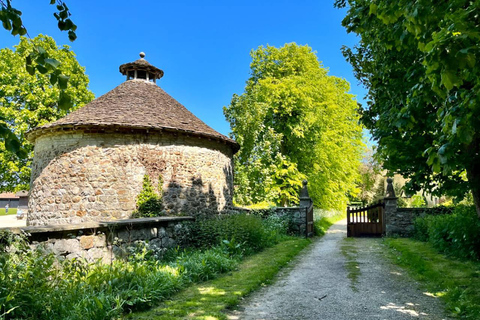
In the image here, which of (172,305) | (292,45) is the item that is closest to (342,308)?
(172,305)

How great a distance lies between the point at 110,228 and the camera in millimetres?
6809

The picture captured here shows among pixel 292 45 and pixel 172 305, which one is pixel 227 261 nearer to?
pixel 172 305

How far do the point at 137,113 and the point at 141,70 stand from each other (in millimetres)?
4287

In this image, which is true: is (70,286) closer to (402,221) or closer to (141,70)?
(141,70)

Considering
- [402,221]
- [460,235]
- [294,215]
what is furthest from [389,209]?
[460,235]

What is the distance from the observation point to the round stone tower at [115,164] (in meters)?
11.2

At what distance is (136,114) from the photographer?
12.4 metres

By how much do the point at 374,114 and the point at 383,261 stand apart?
4.29 meters

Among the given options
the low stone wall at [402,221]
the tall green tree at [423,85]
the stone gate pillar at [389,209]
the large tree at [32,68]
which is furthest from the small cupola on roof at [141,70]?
the large tree at [32,68]

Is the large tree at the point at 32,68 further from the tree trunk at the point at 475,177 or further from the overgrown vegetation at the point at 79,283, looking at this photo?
the tree trunk at the point at 475,177

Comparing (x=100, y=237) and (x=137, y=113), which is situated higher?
(x=137, y=113)

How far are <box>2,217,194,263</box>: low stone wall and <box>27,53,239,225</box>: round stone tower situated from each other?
3.02m

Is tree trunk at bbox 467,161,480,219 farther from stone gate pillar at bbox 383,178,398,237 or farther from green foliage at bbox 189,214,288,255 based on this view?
stone gate pillar at bbox 383,178,398,237

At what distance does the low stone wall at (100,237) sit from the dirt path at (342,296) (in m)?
3.13
